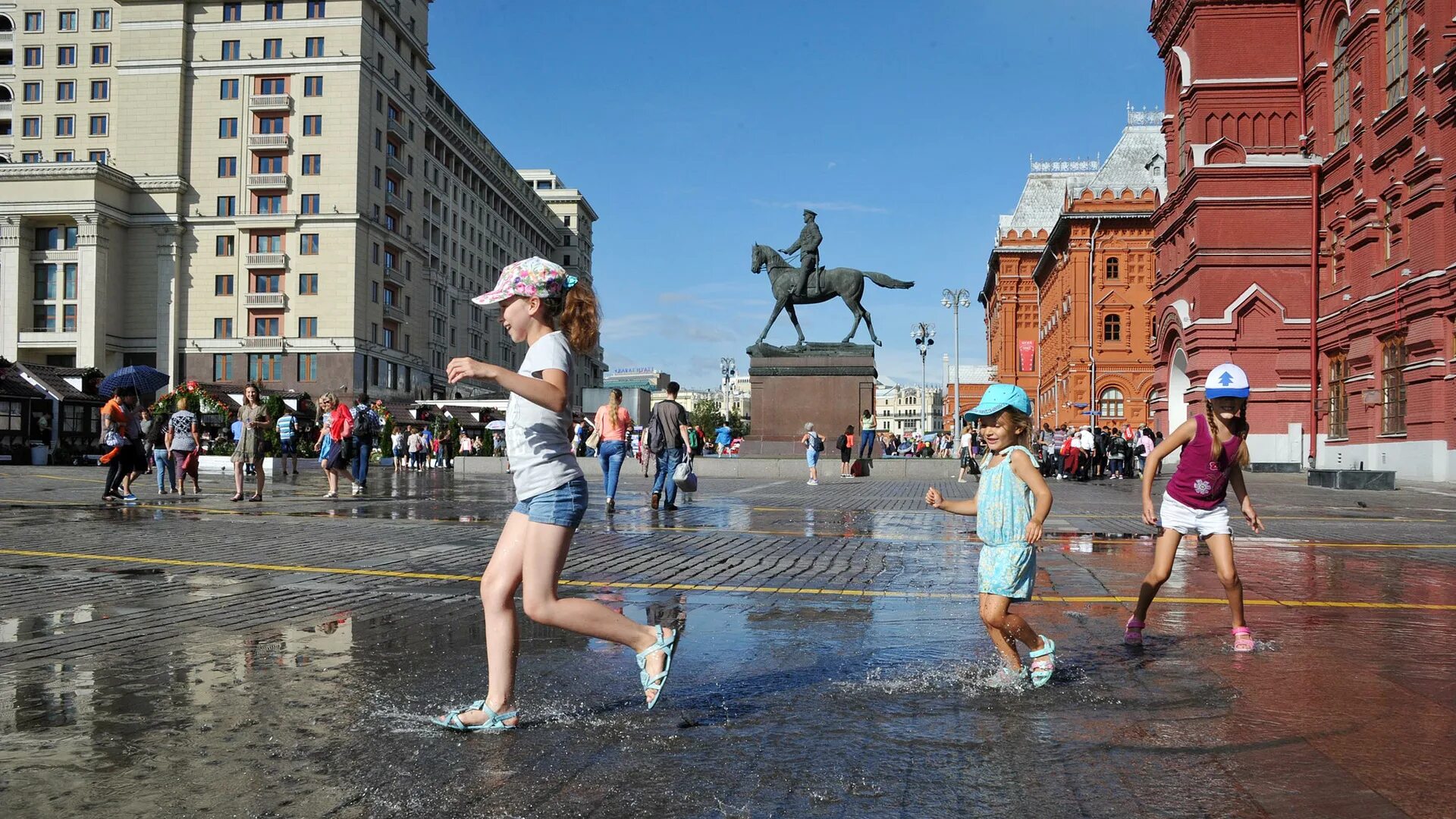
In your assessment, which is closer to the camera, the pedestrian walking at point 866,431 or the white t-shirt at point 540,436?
the white t-shirt at point 540,436

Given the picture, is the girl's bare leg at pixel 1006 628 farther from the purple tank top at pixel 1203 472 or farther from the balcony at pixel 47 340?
the balcony at pixel 47 340

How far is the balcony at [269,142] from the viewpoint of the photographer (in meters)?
67.0

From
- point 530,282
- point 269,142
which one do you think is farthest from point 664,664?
point 269,142

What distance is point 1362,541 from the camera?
38.8 feet

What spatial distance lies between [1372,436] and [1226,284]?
25.4ft

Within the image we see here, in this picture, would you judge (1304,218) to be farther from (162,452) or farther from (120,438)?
(120,438)

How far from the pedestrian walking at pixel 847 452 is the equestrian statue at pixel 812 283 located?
12.3 feet

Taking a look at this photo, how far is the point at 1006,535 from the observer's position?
4812 millimetres

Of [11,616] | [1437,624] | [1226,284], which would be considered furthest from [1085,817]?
[1226,284]

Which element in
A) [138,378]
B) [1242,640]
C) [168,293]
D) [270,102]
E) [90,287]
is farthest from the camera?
[168,293]

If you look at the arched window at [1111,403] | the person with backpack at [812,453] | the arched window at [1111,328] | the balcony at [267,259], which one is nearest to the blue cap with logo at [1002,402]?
the person with backpack at [812,453]

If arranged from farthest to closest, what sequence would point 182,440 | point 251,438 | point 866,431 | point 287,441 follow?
1. point 287,441
2. point 866,431
3. point 182,440
4. point 251,438

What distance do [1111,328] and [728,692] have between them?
62.9 m

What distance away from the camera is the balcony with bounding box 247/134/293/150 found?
6700 centimetres
